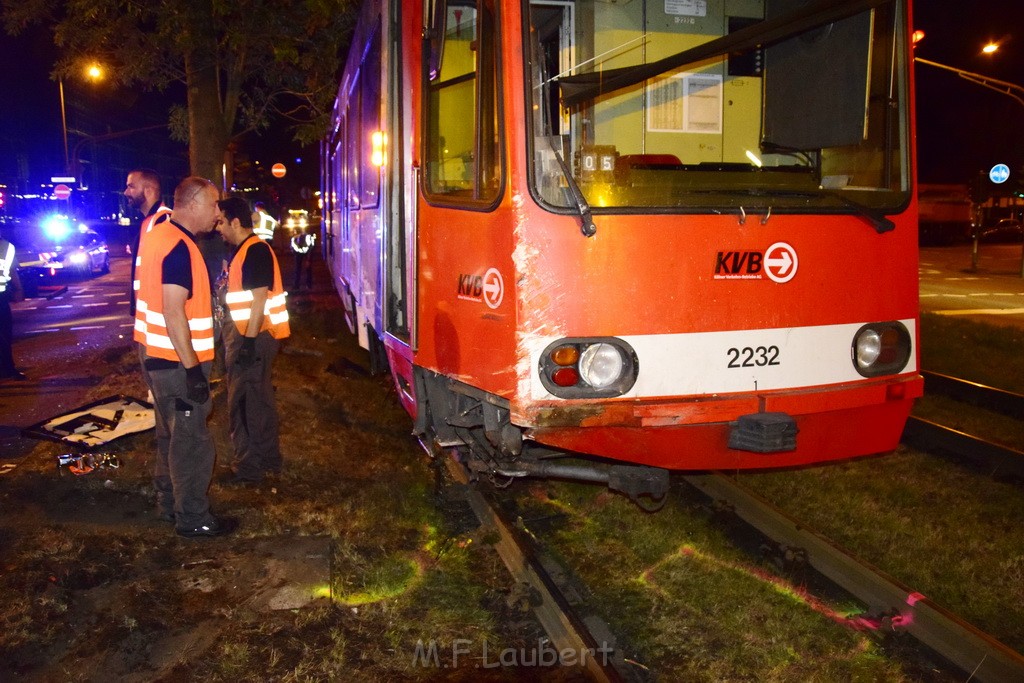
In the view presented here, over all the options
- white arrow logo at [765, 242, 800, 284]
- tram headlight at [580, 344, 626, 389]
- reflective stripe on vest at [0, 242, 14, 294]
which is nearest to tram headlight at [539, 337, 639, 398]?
tram headlight at [580, 344, 626, 389]

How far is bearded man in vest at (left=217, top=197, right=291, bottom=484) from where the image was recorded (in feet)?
19.1

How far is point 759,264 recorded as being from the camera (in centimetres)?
387

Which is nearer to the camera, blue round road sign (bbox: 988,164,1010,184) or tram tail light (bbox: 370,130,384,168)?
tram tail light (bbox: 370,130,384,168)

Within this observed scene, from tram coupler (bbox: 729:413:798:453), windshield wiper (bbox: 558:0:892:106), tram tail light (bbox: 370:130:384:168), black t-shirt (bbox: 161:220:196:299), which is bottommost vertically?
tram coupler (bbox: 729:413:798:453)

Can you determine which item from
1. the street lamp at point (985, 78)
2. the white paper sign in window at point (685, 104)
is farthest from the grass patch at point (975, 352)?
the white paper sign in window at point (685, 104)

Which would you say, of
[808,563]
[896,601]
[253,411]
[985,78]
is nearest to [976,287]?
[985,78]

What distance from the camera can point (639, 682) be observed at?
3623mm

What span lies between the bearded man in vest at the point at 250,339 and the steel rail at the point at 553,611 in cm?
177

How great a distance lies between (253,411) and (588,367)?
3.17 m

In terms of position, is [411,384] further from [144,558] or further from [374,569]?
[144,558]

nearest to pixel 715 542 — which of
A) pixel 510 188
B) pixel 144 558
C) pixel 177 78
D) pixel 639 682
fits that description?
pixel 639 682

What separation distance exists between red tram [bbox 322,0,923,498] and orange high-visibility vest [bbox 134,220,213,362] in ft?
3.97

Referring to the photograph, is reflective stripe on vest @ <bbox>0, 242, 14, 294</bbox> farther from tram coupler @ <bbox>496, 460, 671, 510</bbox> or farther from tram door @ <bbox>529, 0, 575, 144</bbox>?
tram door @ <bbox>529, 0, 575, 144</bbox>

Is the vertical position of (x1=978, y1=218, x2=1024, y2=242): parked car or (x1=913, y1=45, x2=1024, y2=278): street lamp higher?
(x1=913, y1=45, x2=1024, y2=278): street lamp
